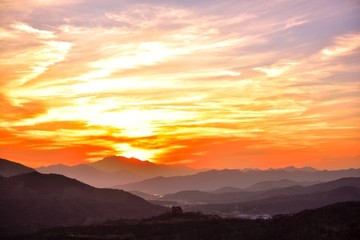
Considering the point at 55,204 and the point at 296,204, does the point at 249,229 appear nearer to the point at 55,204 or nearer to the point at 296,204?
the point at 55,204

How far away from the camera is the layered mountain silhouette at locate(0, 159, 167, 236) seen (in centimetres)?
9506


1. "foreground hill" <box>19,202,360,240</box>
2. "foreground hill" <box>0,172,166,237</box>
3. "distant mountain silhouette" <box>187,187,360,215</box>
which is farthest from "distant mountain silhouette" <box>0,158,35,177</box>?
"foreground hill" <box>19,202,360,240</box>

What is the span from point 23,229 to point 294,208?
86.5 metres

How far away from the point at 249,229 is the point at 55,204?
68.2m

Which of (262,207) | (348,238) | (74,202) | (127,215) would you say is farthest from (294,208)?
(348,238)

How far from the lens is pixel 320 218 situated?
52750 millimetres

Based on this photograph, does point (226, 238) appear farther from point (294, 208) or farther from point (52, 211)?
point (294, 208)

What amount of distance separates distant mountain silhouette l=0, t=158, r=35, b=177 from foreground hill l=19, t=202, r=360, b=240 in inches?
4005

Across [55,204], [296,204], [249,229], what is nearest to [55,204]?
[55,204]

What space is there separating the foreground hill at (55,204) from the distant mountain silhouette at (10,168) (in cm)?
3485

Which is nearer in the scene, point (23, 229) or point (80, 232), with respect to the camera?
point (80, 232)

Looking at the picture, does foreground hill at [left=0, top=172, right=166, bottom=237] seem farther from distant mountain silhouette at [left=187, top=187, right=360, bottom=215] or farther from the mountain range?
distant mountain silhouette at [left=187, top=187, right=360, bottom=215]

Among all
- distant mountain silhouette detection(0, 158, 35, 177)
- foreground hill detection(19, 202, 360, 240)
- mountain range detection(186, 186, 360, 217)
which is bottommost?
foreground hill detection(19, 202, 360, 240)

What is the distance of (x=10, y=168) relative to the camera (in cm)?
16300
